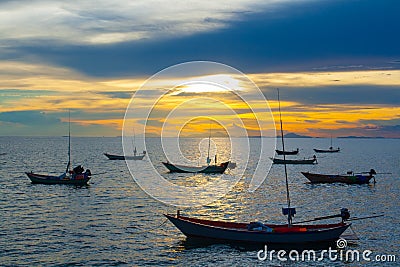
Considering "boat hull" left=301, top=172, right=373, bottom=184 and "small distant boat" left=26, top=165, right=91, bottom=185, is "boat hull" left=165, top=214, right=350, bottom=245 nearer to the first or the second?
"small distant boat" left=26, top=165, right=91, bottom=185

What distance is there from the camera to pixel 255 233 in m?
32.4

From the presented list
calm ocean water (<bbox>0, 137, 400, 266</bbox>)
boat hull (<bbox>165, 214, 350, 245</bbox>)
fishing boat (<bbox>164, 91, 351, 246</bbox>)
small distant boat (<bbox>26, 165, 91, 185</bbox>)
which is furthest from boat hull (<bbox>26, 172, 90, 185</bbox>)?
fishing boat (<bbox>164, 91, 351, 246</bbox>)

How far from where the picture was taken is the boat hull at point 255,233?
106 feet

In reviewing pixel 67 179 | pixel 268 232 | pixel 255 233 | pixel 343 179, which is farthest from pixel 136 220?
pixel 343 179

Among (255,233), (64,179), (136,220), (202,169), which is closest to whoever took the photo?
(255,233)

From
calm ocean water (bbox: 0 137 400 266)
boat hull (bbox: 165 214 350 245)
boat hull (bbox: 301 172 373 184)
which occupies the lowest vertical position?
calm ocean water (bbox: 0 137 400 266)

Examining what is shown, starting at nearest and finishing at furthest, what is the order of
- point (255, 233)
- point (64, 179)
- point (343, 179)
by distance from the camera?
point (255, 233) < point (64, 179) < point (343, 179)

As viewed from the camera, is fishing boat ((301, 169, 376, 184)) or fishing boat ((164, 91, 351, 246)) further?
fishing boat ((301, 169, 376, 184))

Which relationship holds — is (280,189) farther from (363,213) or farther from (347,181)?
(363,213)

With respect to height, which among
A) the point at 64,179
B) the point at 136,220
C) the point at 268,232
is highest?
the point at 64,179

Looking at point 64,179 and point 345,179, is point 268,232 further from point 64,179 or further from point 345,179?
point 345,179

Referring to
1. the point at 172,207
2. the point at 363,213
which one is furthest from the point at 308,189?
the point at 172,207

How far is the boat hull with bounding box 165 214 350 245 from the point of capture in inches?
1273


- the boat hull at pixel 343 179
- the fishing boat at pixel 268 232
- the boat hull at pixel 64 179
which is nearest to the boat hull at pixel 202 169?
the boat hull at pixel 343 179
